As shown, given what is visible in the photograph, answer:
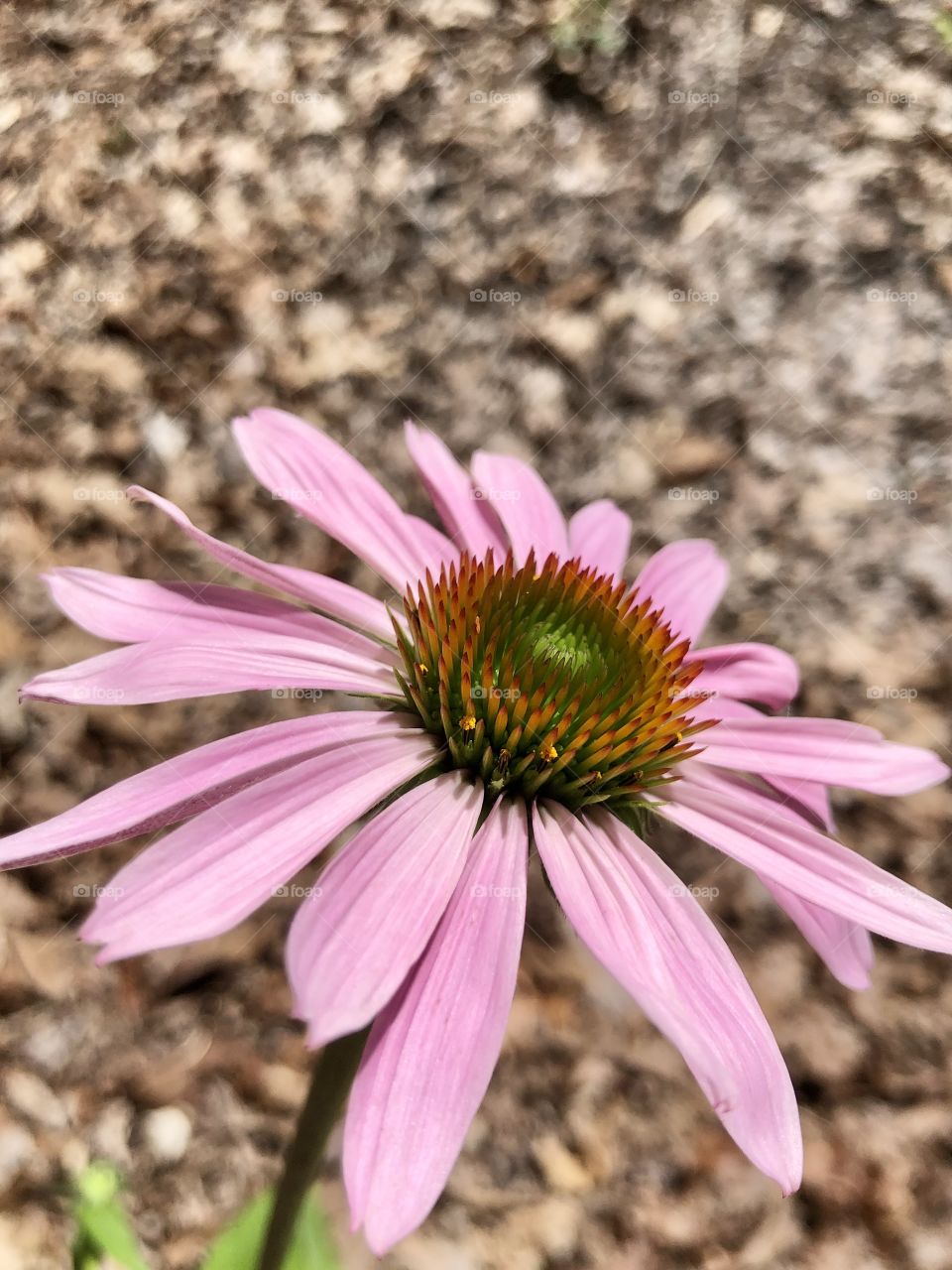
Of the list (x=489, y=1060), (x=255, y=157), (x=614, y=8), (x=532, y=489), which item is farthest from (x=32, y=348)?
(x=489, y=1060)

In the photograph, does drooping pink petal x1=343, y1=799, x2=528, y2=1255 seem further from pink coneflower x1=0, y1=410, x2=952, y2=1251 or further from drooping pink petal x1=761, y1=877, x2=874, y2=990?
drooping pink petal x1=761, y1=877, x2=874, y2=990

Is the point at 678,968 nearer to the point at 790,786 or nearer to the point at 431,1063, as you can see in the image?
the point at 431,1063

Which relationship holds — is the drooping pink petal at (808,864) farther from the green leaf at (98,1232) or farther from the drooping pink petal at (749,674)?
the green leaf at (98,1232)

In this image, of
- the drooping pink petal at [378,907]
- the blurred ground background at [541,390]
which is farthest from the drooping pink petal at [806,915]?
the blurred ground background at [541,390]

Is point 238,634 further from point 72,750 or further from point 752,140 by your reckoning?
point 752,140

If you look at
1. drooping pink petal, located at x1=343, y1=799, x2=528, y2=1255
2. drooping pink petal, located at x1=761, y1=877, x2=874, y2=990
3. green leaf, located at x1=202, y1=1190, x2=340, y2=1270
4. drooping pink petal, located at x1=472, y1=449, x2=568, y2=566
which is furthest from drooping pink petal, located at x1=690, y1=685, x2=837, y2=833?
green leaf, located at x1=202, y1=1190, x2=340, y2=1270

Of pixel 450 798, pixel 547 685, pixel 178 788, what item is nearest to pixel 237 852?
pixel 178 788
